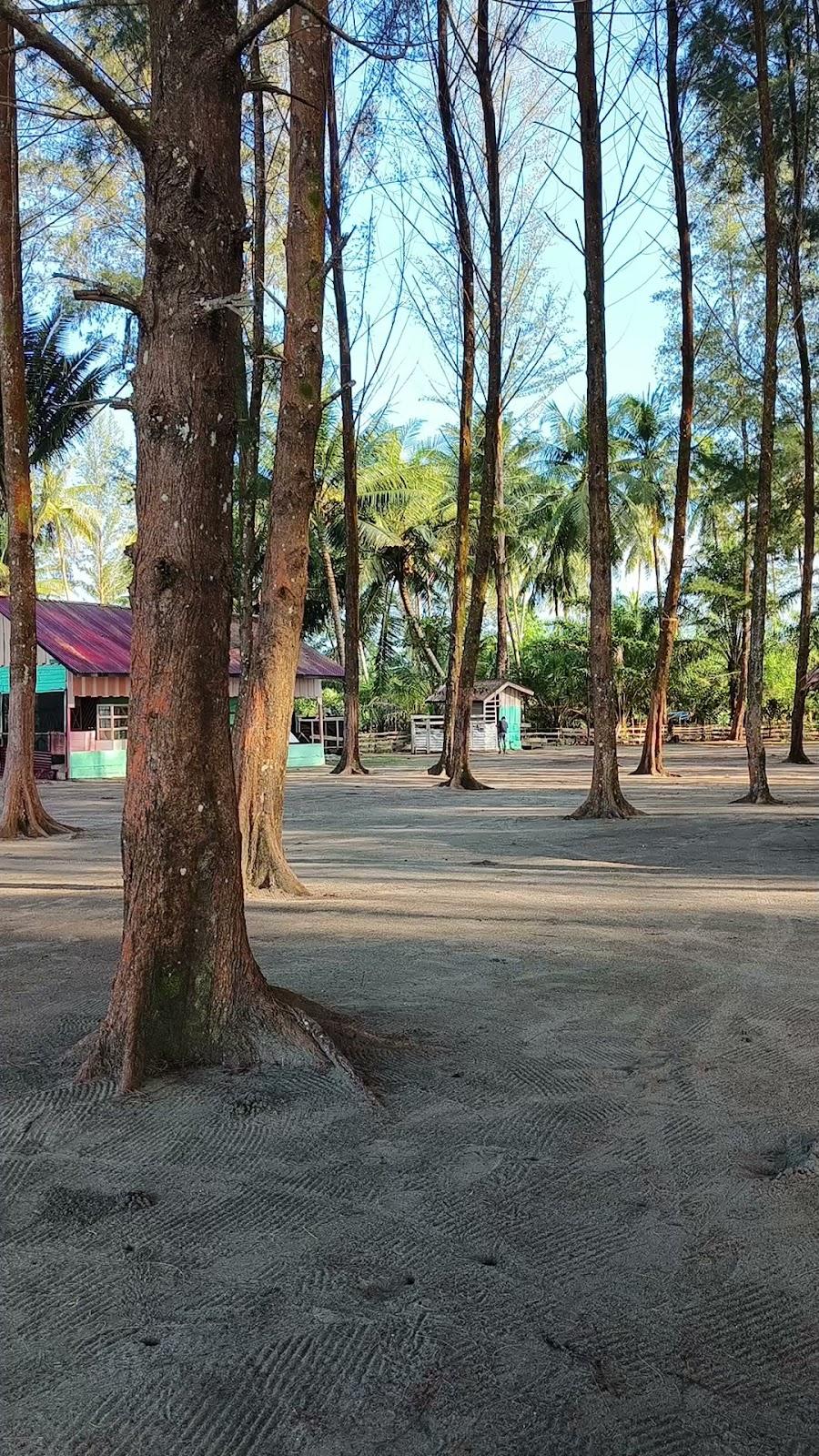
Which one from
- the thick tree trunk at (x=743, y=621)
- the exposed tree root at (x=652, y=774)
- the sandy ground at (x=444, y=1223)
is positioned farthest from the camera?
the thick tree trunk at (x=743, y=621)

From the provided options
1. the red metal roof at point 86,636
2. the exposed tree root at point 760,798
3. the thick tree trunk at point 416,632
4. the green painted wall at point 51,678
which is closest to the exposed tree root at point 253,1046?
the exposed tree root at point 760,798

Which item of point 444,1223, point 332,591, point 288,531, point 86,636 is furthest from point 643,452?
point 444,1223

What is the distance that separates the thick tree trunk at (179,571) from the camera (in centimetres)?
359

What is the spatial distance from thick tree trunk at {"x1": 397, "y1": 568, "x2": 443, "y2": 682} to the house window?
1836 centimetres

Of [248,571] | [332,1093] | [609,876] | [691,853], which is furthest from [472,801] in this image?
[332,1093]

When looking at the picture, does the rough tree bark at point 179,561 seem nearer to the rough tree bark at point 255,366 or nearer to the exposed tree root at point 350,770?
the rough tree bark at point 255,366

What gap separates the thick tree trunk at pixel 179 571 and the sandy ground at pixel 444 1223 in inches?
A: 13.0

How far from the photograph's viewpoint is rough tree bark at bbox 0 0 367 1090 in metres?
3.59

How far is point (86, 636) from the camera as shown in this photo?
28.1 meters

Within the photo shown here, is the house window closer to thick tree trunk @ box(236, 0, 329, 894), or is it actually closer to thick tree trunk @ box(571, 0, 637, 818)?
thick tree trunk @ box(571, 0, 637, 818)

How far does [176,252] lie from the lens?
3596mm

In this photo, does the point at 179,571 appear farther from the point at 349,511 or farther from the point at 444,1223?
the point at 349,511

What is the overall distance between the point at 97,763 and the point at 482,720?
56.1 ft

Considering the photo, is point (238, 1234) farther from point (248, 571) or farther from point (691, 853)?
point (248, 571)
